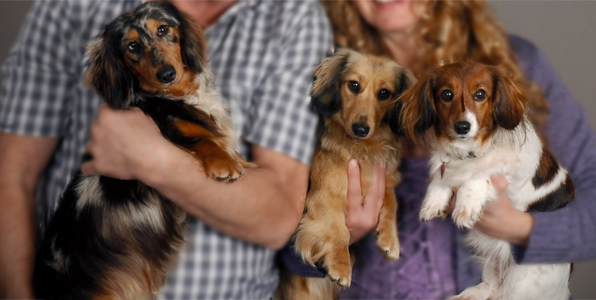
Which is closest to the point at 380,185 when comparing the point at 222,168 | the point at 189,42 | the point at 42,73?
the point at 222,168

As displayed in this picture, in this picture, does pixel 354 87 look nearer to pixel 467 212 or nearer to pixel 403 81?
pixel 403 81

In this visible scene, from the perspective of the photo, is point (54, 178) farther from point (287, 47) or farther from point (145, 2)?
point (287, 47)

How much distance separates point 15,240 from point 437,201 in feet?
3.09

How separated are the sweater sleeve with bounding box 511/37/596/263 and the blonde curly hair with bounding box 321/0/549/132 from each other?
0.08 m

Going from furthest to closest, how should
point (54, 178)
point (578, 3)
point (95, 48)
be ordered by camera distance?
point (578, 3) → point (54, 178) → point (95, 48)

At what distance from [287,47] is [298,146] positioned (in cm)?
23

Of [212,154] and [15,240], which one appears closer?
[212,154]

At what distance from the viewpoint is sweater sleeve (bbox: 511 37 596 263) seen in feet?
3.33

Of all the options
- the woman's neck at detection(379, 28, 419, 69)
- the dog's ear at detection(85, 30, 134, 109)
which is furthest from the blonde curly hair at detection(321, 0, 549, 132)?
the dog's ear at detection(85, 30, 134, 109)

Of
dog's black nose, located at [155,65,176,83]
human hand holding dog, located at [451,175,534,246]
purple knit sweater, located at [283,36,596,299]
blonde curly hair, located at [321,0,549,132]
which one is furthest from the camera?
blonde curly hair, located at [321,0,549,132]

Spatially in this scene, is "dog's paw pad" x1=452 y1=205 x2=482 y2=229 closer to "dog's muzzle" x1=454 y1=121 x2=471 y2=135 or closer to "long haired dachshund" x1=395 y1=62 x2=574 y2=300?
"long haired dachshund" x1=395 y1=62 x2=574 y2=300

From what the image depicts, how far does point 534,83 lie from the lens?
1126 millimetres

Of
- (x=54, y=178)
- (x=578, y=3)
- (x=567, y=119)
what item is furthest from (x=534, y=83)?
(x=54, y=178)

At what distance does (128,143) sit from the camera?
0.90 m
